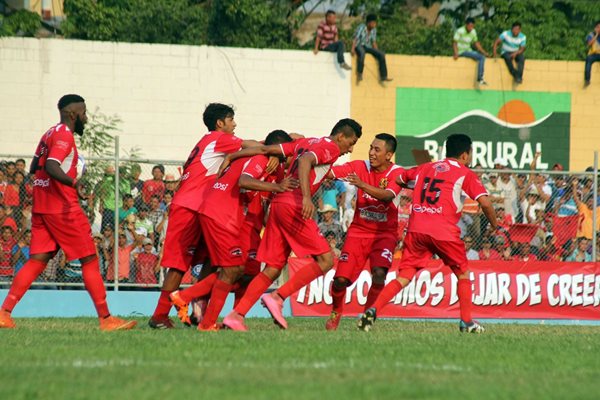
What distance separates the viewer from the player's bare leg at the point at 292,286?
10.6m

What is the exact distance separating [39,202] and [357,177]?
126 inches

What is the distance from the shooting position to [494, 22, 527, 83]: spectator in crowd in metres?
24.8

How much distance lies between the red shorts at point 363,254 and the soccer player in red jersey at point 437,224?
24 cm

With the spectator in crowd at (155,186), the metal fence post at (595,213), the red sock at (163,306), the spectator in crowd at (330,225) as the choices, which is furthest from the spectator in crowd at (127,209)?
the metal fence post at (595,213)

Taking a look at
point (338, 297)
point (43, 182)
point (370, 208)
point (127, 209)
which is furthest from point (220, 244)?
point (127, 209)

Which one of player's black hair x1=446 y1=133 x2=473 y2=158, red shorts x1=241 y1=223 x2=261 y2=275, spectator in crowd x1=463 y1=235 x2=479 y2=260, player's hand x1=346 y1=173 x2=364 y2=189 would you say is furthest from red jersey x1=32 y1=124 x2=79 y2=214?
spectator in crowd x1=463 y1=235 x2=479 y2=260

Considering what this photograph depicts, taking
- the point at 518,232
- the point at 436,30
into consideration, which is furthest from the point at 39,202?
the point at 436,30

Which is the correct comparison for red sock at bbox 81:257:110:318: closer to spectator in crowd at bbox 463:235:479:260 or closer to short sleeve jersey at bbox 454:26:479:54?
spectator in crowd at bbox 463:235:479:260

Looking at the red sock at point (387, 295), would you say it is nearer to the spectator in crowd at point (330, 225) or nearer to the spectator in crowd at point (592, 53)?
the spectator in crowd at point (330, 225)

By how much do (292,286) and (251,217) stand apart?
1107 mm

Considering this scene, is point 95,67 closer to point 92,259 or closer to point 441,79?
point 441,79

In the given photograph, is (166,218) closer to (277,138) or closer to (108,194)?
(108,194)

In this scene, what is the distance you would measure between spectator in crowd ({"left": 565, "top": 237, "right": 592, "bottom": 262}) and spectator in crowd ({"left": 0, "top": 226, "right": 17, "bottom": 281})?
8900mm

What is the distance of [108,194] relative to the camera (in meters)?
16.8
